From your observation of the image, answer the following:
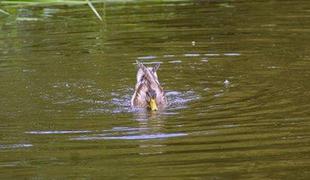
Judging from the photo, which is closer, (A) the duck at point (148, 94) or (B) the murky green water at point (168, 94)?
(B) the murky green water at point (168, 94)

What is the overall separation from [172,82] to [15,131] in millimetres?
3153

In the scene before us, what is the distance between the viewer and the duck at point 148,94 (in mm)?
11266

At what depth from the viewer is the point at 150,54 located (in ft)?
48.3

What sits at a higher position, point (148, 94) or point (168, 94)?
point (148, 94)

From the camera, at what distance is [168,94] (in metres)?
12.0

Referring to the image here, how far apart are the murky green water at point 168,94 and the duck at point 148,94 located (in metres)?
0.13

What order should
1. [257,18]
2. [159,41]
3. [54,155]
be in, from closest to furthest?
[54,155] < [159,41] < [257,18]

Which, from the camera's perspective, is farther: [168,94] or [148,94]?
[168,94]

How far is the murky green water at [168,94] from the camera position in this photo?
29.5 ft

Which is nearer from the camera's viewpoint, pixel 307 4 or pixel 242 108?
pixel 242 108

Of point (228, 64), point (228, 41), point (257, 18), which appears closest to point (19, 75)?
point (228, 64)

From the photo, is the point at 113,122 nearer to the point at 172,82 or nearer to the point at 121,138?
the point at 121,138

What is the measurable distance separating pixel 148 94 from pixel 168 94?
2.42 ft

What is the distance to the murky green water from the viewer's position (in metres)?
9.00
